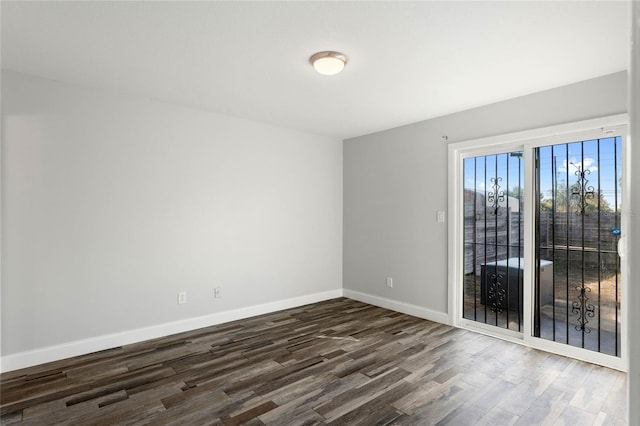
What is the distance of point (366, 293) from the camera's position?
509 cm

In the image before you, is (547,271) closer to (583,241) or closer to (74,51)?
(583,241)

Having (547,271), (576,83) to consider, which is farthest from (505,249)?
(576,83)

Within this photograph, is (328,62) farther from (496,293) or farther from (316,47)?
(496,293)

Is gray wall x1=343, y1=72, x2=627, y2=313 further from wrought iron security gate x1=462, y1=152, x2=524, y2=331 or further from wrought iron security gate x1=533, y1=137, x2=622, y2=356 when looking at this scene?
wrought iron security gate x1=533, y1=137, x2=622, y2=356

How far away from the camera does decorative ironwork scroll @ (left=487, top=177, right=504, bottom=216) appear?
3770 mm

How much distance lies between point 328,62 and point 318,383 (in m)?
2.46

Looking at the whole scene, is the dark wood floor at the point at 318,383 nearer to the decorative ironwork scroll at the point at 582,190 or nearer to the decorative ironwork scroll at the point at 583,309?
the decorative ironwork scroll at the point at 583,309

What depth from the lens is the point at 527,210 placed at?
3.49m

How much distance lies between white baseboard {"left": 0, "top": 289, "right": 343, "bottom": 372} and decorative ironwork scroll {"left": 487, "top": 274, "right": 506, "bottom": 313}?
2402 mm

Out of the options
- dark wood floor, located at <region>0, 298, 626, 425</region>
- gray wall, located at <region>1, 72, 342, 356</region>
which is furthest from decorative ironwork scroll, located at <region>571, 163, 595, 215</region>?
gray wall, located at <region>1, 72, 342, 356</region>

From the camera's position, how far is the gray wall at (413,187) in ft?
10.9

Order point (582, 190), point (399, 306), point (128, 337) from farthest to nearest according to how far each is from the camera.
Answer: point (399, 306) → point (128, 337) → point (582, 190)

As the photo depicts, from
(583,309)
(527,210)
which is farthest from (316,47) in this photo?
(583,309)

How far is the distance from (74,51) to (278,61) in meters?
1.52
